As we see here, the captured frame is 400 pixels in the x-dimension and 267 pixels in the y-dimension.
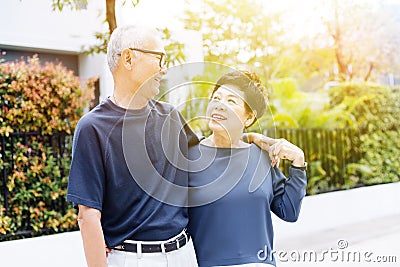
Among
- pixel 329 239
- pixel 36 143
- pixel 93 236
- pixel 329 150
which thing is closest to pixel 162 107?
pixel 93 236

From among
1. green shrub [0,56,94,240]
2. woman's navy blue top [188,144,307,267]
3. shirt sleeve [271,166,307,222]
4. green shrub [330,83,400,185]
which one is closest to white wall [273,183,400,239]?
green shrub [330,83,400,185]

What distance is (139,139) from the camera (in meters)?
1.61

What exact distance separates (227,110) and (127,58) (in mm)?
350

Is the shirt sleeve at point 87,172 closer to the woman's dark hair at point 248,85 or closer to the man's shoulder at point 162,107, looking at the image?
the man's shoulder at point 162,107

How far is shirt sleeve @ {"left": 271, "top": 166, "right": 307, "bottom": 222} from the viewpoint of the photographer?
1.80 m

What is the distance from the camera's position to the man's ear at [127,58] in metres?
1.62

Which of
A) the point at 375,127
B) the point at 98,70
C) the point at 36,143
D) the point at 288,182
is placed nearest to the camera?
the point at 288,182

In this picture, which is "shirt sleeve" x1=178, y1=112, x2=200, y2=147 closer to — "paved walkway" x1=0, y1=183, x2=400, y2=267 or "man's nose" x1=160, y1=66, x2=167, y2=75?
"man's nose" x1=160, y1=66, x2=167, y2=75

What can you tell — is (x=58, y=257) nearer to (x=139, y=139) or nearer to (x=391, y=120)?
(x=139, y=139)

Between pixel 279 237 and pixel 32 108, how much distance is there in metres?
2.94

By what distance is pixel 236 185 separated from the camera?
1.72 m

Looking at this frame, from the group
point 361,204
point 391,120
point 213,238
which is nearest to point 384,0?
point 391,120

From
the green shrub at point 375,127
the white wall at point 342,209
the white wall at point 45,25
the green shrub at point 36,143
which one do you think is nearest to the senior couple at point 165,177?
the green shrub at point 36,143

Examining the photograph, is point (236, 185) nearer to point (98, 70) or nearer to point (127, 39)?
point (127, 39)
